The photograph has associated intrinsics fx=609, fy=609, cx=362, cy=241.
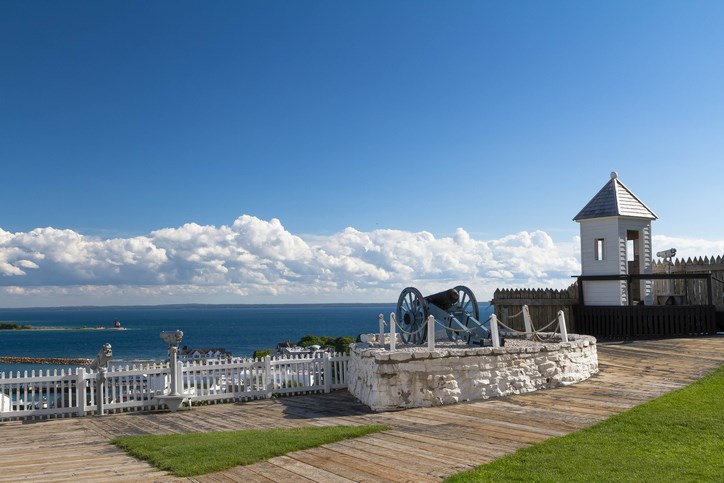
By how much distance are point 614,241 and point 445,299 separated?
905 cm

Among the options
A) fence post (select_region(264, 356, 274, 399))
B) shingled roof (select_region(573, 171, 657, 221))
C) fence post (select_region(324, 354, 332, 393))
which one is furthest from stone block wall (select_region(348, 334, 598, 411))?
shingled roof (select_region(573, 171, 657, 221))

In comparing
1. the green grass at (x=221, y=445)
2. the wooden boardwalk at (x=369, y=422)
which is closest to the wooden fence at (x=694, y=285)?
the wooden boardwalk at (x=369, y=422)

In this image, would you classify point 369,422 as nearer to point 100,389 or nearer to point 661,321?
point 100,389

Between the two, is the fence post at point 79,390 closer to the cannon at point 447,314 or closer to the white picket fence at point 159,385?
the white picket fence at point 159,385

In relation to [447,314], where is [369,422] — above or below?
below

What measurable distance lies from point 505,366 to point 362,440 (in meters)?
4.38

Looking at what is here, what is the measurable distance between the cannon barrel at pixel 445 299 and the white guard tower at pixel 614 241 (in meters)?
8.40

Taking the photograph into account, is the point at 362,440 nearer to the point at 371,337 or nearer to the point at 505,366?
the point at 505,366

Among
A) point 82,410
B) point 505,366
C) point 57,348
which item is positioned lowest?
point 57,348

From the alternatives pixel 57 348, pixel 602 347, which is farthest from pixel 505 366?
pixel 57 348

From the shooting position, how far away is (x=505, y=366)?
12000 mm

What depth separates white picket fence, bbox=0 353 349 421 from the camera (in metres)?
12.5

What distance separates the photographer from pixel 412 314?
15773mm

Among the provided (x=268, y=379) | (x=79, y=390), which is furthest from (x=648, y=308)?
(x=79, y=390)
